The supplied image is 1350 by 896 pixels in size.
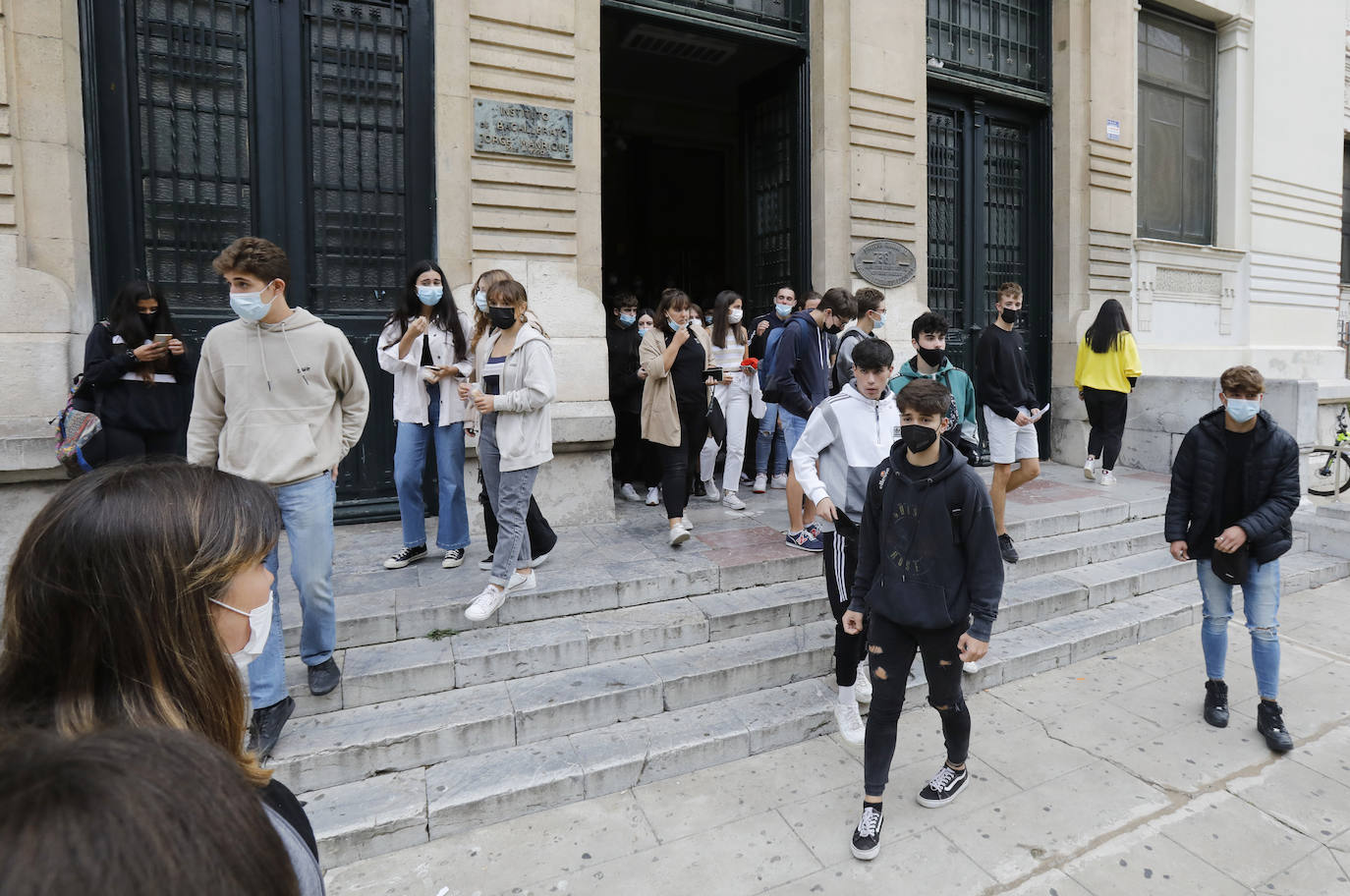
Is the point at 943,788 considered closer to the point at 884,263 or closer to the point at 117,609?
the point at 117,609

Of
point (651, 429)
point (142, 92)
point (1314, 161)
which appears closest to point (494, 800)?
point (651, 429)

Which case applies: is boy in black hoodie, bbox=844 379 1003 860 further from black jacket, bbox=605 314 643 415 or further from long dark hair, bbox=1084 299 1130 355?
long dark hair, bbox=1084 299 1130 355

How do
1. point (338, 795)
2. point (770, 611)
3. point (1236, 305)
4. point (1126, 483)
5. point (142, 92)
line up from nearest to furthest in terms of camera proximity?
point (338, 795)
point (770, 611)
point (142, 92)
point (1126, 483)
point (1236, 305)

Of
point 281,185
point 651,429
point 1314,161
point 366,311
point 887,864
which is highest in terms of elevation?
point 1314,161

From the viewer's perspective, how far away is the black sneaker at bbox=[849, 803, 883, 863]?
3160 mm

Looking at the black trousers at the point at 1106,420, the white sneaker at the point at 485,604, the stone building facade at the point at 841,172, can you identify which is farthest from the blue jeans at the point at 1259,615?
the black trousers at the point at 1106,420

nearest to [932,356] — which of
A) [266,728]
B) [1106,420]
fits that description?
[266,728]

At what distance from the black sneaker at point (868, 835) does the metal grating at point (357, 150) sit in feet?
17.9

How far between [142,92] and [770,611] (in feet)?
19.7

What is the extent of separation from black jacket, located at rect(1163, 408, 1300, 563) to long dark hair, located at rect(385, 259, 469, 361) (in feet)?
14.7

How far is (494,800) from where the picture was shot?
341 centimetres

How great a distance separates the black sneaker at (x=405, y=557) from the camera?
17.2 ft

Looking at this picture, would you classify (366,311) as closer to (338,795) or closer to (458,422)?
(458,422)

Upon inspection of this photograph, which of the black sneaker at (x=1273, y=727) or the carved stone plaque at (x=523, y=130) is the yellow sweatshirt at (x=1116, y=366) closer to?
the black sneaker at (x=1273, y=727)
